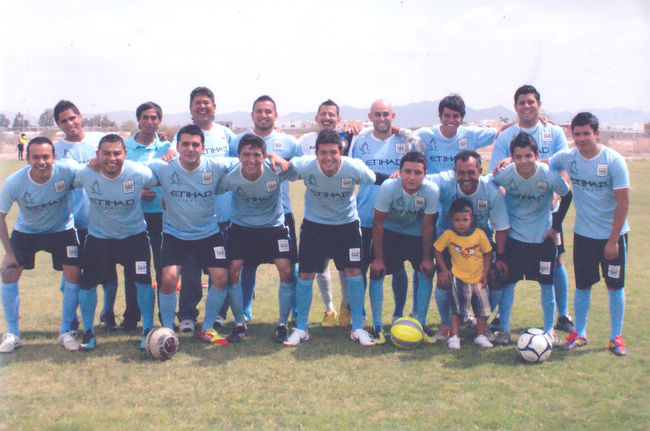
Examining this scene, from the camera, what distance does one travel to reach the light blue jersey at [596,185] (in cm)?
→ 472

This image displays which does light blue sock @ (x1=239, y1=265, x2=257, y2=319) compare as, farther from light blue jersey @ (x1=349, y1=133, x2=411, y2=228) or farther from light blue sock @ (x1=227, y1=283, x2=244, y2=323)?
light blue jersey @ (x1=349, y1=133, x2=411, y2=228)

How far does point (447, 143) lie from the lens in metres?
5.62

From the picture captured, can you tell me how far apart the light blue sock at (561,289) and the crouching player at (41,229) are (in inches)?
181

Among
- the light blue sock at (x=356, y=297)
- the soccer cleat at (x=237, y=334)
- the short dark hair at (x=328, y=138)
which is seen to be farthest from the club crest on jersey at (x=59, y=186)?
the light blue sock at (x=356, y=297)

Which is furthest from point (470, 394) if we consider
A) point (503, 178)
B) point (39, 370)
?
point (39, 370)

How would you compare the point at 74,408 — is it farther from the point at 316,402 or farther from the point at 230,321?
the point at 230,321

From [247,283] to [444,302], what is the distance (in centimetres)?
200

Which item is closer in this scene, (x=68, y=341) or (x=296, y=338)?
(x=68, y=341)

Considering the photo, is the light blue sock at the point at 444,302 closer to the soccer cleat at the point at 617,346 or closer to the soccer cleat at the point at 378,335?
the soccer cleat at the point at 378,335

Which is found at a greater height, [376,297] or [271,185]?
[271,185]

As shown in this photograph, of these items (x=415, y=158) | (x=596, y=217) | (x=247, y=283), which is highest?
(x=415, y=158)

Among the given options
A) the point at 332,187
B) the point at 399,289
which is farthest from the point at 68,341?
the point at 399,289

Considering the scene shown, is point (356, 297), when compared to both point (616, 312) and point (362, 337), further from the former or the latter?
point (616, 312)

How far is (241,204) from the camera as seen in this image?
5.29m
